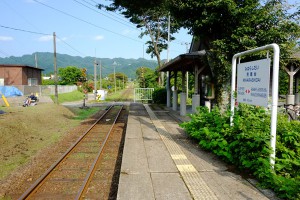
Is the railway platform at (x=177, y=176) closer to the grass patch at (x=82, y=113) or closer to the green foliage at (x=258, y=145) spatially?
the green foliage at (x=258, y=145)

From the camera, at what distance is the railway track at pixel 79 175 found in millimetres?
5387

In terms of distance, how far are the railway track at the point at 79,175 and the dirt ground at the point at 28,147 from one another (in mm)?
310

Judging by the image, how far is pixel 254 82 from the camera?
18.6 ft

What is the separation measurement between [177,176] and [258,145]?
1604 mm

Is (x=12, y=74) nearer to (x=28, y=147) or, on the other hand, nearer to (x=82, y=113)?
(x=82, y=113)

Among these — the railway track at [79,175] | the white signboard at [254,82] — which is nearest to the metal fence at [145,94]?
the railway track at [79,175]

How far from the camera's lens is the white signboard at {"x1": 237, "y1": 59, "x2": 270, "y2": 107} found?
203 inches

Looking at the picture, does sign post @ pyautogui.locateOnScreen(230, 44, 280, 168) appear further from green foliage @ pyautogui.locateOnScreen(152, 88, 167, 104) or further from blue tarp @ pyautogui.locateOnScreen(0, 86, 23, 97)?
blue tarp @ pyautogui.locateOnScreen(0, 86, 23, 97)

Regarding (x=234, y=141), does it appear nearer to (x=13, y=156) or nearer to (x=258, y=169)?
(x=258, y=169)

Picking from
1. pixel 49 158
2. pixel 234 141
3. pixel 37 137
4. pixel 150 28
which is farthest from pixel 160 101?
pixel 234 141

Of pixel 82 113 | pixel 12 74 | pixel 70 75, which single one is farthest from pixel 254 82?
pixel 70 75

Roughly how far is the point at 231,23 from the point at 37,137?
8583 millimetres

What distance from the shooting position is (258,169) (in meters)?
4.85

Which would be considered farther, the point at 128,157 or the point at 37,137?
the point at 37,137
